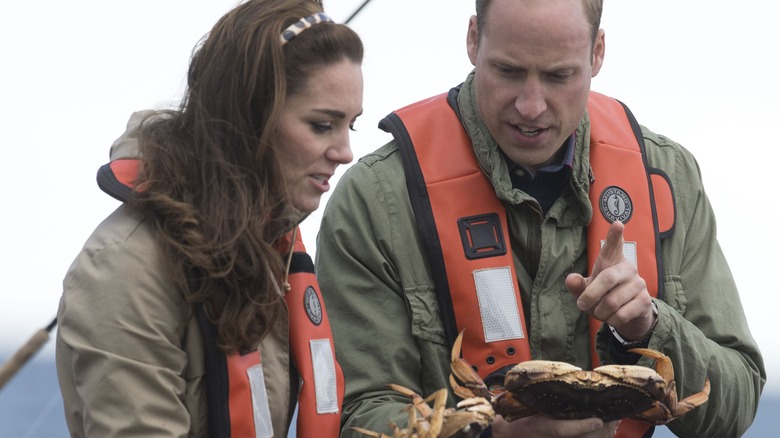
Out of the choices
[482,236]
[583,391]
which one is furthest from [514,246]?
[583,391]

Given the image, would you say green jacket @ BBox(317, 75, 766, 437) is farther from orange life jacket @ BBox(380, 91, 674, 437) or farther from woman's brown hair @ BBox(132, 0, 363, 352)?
woman's brown hair @ BBox(132, 0, 363, 352)

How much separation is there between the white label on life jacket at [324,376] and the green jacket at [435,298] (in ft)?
0.54

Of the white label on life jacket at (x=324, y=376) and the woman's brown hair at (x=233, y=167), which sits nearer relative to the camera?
the woman's brown hair at (x=233, y=167)

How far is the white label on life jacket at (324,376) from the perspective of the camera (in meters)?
2.76

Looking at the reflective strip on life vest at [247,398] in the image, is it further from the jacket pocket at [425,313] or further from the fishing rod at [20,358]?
the jacket pocket at [425,313]

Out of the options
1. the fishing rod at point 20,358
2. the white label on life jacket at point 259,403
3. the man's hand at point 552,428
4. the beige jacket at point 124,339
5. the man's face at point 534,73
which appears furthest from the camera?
the man's face at point 534,73

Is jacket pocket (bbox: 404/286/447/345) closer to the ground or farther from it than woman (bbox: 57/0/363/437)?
closer to the ground

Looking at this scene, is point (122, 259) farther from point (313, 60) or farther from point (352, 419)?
point (352, 419)

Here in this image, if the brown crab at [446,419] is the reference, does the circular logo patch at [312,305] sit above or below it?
above

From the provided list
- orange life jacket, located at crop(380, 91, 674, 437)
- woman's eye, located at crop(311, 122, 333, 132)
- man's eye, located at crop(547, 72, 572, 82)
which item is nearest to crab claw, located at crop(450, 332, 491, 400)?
orange life jacket, located at crop(380, 91, 674, 437)

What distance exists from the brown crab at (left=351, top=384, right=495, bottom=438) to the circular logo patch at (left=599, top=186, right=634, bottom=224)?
72cm

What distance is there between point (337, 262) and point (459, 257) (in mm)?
293

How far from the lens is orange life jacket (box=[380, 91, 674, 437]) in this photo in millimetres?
3035

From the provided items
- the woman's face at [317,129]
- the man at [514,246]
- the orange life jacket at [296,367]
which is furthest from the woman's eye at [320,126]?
the man at [514,246]
